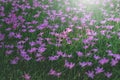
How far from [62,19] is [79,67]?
1.75m

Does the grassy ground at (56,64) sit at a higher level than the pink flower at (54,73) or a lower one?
lower

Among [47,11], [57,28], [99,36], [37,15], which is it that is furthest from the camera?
[47,11]

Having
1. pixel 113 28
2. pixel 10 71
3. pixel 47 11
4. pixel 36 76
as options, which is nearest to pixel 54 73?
pixel 36 76

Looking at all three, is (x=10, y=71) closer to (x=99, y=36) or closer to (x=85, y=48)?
(x=85, y=48)

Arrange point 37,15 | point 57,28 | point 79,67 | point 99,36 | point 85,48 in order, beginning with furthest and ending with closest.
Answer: point 37,15 → point 57,28 → point 99,36 → point 85,48 → point 79,67

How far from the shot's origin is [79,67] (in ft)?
15.0

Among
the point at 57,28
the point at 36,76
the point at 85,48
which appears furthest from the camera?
the point at 57,28

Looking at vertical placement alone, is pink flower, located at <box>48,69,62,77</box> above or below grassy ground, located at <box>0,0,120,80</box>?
above

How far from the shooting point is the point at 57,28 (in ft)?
19.2

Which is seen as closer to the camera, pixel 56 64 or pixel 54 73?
pixel 54 73

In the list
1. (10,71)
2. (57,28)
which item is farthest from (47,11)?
(10,71)

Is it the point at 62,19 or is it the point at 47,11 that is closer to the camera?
the point at 62,19

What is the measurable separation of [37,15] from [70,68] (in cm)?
212

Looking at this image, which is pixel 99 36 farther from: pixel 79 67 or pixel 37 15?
pixel 37 15
